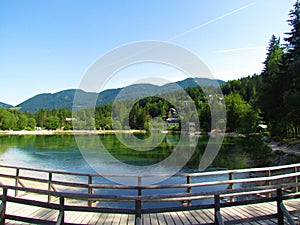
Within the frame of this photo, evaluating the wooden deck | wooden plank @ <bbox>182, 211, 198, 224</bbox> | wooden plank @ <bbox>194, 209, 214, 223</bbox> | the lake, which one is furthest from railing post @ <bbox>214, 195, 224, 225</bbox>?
the lake

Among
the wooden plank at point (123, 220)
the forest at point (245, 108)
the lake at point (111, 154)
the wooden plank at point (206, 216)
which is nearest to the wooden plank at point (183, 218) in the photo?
the wooden plank at point (206, 216)

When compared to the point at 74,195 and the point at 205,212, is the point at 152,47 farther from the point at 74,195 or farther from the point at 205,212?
the point at 74,195

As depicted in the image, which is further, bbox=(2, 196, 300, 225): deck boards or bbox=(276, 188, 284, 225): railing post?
bbox=(2, 196, 300, 225): deck boards

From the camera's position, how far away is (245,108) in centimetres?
4950

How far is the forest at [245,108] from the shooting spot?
25781 millimetres

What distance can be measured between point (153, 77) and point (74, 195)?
9.22 meters

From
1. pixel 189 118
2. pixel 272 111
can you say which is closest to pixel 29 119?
pixel 189 118

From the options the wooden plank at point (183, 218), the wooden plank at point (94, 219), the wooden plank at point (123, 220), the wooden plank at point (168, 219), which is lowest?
the wooden plank at point (123, 220)

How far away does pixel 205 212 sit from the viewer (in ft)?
18.4

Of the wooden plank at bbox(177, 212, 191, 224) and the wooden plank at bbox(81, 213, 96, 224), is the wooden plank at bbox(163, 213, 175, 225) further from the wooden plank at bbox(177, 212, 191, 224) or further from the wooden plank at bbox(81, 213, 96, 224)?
the wooden plank at bbox(81, 213, 96, 224)

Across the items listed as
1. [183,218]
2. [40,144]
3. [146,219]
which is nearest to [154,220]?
[146,219]

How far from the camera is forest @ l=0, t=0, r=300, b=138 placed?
2578 cm

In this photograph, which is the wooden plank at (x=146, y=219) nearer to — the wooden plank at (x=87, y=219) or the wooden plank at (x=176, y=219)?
the wooden plank at (x=176, y=219)

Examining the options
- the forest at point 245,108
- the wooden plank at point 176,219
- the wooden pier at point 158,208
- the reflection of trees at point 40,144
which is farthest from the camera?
the reflection of trees at point 40,144
